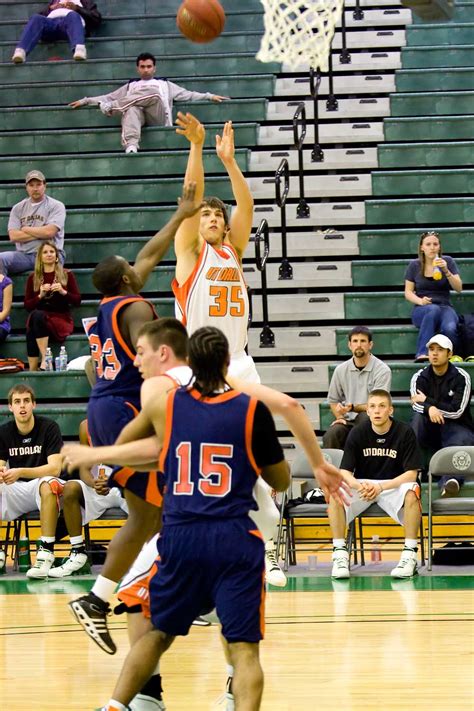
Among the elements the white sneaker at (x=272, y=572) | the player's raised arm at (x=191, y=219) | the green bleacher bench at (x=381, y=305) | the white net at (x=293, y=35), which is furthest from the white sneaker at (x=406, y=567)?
the green bleacher bench at (x=381, y=305)

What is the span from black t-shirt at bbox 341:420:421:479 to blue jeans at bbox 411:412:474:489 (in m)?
0.58

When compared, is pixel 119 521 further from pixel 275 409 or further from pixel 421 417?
pixel 275 409

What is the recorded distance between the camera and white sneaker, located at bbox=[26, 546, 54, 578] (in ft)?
29.3

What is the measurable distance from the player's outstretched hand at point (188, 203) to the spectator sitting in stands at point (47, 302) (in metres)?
5.66

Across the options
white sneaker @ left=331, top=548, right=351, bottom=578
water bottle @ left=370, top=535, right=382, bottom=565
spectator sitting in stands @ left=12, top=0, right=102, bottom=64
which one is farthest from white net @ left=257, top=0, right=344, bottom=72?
spectator sitting in stands @ left=12, top=0, right=102, bottom=64

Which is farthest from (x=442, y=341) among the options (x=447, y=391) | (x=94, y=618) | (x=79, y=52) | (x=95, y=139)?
(x=79, y=52)

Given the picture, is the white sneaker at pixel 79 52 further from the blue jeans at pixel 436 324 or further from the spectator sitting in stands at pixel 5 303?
the blue jeans at pixel 436 324

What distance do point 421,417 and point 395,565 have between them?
4.08 feet

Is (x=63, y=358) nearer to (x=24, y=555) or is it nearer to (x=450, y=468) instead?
(x=24, y=555)

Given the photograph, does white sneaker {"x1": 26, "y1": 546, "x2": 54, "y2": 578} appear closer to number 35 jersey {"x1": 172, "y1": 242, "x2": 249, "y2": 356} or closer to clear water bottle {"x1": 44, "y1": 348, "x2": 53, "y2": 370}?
clear water bottle {"x1": 44, "y1": 348, "x2": 53, "y2": 370}

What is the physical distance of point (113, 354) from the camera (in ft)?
18.2

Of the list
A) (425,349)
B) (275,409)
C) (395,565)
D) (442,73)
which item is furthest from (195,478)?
(442,73)

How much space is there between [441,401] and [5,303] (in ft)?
13.7

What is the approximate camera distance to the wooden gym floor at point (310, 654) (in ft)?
17.5
